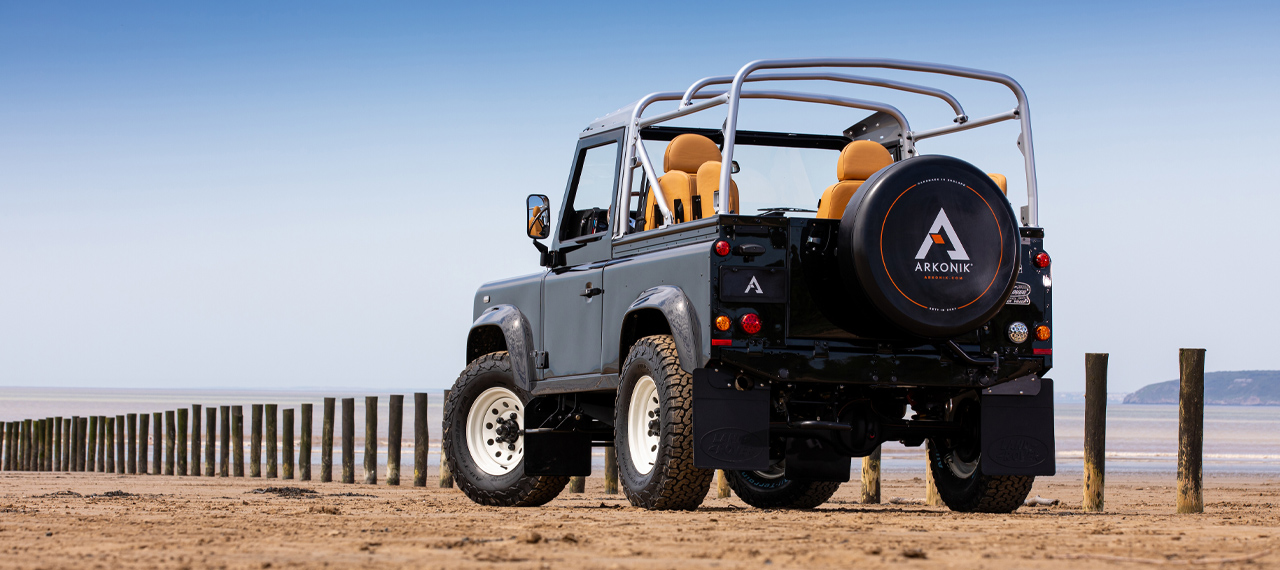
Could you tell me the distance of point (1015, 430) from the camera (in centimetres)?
971

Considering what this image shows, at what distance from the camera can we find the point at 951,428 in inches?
392

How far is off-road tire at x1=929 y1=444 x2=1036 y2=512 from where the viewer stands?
10.1m

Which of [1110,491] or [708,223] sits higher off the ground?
[708,223]

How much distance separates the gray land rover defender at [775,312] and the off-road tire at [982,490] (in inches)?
0.6

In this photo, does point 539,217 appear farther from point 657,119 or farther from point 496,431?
point 496,431

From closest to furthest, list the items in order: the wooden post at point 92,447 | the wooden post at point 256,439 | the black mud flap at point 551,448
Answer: the black mud flap at point 551,448, the wooden post at point 256,439, the wooden post at point 92,447

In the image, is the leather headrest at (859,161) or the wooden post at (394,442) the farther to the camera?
the wooden post at (394,442)

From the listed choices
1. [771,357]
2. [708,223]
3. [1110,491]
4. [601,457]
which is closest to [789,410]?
[771,357]

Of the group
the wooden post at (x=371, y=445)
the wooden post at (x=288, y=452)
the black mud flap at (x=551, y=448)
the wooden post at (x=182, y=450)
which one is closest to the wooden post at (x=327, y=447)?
the wooden post at (x=288, y=452)

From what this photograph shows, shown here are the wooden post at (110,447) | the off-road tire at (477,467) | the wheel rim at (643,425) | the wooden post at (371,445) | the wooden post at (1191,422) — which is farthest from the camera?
the wooden post at (110,447)

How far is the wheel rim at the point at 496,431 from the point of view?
467 inches

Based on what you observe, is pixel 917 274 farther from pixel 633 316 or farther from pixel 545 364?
pixel 545 364

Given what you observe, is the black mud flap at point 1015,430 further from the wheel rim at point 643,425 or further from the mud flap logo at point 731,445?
the wheel rim at point 643,425

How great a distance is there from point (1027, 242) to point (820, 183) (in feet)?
6.14
